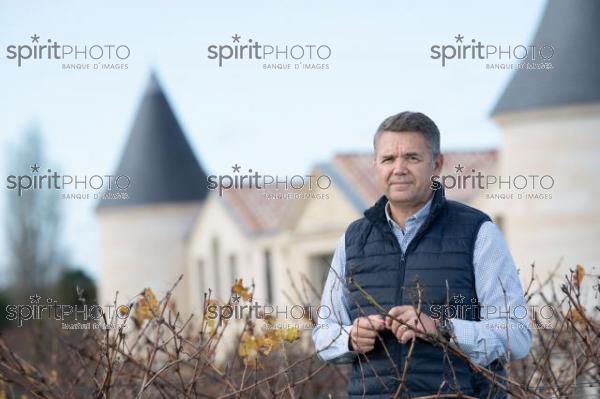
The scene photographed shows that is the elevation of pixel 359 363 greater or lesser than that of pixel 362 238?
lesser

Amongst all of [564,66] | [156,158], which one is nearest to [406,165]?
[564,66]

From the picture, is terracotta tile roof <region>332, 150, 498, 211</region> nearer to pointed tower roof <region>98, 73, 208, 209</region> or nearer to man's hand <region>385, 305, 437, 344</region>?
pointed tower roof <region>98, 73, 208, 209</region>

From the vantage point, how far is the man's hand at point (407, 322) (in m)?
3.80

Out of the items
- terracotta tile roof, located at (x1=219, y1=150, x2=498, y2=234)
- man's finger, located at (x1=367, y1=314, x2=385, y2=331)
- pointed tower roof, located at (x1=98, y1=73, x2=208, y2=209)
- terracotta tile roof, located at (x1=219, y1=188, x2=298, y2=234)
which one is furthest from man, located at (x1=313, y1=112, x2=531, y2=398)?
pointed tower roof, located at (x1=98, y1=73, x2=208, y2=209)

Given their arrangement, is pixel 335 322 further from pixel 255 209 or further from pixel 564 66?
pixel 255 209

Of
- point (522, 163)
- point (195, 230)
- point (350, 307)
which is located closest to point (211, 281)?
point (195, 230)

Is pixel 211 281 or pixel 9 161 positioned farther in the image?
pixel 9 161

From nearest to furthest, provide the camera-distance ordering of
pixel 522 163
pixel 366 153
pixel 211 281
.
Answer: pixel 522 163
pixel 366 153
pixel 211 281

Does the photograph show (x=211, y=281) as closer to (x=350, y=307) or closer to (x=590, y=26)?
(x=590, y=26)

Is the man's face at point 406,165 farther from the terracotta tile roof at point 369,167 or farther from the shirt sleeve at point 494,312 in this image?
the terracotta tile roof at point 369,167

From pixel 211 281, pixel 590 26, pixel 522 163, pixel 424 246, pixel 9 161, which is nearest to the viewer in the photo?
pixel 424 246

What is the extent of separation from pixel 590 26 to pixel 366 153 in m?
8.52

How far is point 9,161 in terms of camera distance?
157 feet

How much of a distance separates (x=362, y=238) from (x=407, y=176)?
273mm
